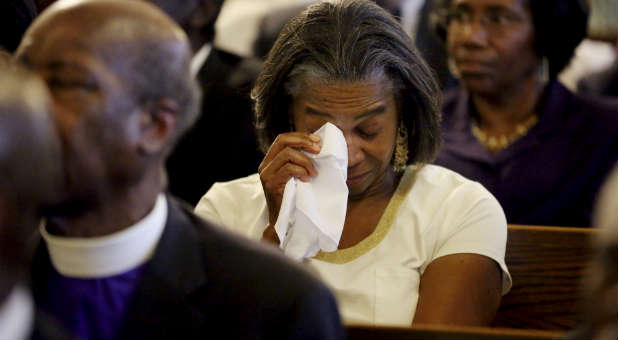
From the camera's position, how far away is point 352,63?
7.68 feet

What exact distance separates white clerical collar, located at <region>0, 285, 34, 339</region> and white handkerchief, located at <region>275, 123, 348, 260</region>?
802 mm

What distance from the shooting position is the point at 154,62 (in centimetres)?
159

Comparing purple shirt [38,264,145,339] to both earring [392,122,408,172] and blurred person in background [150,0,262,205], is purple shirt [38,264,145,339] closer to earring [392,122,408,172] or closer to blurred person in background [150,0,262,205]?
earring [392,122,408,172]

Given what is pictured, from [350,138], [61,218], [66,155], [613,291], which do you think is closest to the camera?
[613,291]

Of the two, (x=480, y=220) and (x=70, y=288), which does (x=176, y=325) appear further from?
(x=480, y=220)

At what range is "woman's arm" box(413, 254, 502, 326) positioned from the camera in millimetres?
2246

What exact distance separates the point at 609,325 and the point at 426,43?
11.4 ft

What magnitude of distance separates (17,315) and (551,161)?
230 cm

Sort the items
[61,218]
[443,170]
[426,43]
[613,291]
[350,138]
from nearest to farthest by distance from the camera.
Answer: [613,291], [61,218], [350,138], [443,170], [426,43]

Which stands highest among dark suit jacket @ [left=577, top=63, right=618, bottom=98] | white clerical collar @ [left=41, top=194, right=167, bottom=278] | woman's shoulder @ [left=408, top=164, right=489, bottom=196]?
white clerical collar @ [left=41, top=194, right=167, bottom=278]

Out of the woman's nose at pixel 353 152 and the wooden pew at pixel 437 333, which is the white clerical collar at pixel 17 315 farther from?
the woman's nose at pixel 353 152

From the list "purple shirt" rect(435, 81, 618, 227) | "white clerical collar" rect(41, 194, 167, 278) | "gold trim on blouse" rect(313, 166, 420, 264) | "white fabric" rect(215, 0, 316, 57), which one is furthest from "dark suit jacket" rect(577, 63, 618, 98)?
"white clerical collar" rect(41, 194, 167, 278)

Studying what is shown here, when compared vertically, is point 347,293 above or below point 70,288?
below

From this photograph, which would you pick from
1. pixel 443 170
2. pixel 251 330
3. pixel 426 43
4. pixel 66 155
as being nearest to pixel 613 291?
pixel 251 330
